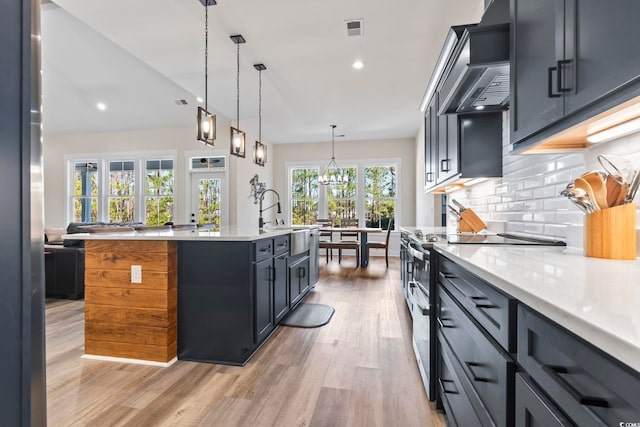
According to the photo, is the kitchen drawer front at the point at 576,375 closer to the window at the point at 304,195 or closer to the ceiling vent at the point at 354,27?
the ceiling vent at the point at 354,27

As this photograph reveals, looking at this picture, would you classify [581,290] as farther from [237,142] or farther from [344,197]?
[344,197]

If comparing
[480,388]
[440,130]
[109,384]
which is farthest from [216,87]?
[480,388]

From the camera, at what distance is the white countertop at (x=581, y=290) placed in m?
0.45

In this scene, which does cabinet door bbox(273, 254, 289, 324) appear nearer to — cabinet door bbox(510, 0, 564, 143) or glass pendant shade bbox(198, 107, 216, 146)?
glass pendant shade bbox(198, 107, 216, 146)

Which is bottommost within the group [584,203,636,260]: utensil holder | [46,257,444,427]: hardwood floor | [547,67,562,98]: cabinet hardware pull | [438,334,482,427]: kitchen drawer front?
[46,257,444,427]: hardwood floor

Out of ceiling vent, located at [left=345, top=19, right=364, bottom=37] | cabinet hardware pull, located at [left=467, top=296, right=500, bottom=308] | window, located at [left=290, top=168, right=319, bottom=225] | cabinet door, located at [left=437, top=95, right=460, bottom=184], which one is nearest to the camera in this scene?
cabinet hardware pull, located at [left=467, top=296, right=500, bottom=308]

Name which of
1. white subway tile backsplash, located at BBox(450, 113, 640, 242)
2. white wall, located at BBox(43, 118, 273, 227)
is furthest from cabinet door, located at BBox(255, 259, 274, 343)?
white wall, located at BBox(43, 118, 273, 227)

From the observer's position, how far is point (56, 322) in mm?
3145

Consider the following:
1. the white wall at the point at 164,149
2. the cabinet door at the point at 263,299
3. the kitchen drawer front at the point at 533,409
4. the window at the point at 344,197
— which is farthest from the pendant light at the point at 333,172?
the kitchen drawer front at the point at 533,409

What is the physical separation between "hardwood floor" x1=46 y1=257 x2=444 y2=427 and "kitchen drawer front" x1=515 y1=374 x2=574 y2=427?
3.44 ft

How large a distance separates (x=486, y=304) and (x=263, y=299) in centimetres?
186

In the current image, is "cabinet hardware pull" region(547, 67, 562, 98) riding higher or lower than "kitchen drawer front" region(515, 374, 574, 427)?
higher

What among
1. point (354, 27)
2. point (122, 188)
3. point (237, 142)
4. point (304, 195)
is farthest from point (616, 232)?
point (122, 188)

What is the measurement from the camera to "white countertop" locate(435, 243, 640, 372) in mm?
454
